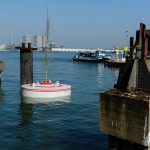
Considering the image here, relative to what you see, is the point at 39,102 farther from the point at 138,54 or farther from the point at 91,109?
the point at 138,54

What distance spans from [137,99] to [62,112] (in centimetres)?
1522

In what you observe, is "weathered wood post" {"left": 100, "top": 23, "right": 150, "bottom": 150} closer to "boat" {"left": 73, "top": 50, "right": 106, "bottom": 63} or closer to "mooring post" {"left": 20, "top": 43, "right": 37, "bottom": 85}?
"mooring post" {"left": 20, "top": 43, "right": 37, "bottom": 85}

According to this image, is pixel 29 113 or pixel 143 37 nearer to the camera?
pixel 143 37

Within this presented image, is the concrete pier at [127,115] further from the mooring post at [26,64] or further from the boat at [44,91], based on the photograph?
the mooring post at [26,64]

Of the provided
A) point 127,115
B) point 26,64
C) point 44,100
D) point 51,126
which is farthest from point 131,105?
point 26,64

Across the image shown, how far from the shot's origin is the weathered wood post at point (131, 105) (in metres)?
11.7

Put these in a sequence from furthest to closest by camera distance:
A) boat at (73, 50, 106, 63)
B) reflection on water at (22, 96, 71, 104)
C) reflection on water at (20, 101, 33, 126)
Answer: boat at (73, 50, 106, 63), reflection on water at (22, 96, 71, 104), reflection on water at (20, 101, 33, 126)

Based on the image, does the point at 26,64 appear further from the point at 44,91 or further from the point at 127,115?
the point at 127,115

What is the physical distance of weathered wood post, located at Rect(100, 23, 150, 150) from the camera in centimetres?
1166

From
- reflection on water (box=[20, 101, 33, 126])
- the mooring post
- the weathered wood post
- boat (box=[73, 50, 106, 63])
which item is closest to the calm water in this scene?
reflection on water (box=[20, 101, 33, 126])

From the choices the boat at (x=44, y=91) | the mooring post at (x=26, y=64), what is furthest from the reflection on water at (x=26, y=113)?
the mooring post at (x=26, y=64)

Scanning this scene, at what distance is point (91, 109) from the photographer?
28.1 m

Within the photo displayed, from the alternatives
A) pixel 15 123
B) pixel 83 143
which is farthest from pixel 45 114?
pixel 83 143

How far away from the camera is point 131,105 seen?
11.9 meters
